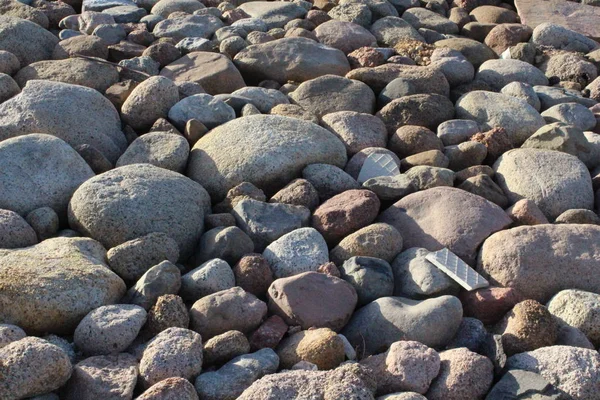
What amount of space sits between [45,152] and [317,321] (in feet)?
6.38

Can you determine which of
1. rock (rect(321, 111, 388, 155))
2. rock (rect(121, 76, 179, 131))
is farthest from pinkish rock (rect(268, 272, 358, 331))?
rock (rect(121, 76, 179, 131))

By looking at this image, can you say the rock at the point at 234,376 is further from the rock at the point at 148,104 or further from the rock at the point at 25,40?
the rock at the point at 25,40

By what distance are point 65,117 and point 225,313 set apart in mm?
2214

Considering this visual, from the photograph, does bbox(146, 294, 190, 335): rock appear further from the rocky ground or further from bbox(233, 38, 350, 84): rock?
bbox(233, 38, 350, 84): rock

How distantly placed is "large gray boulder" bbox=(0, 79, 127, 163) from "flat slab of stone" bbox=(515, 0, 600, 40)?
4.45 m

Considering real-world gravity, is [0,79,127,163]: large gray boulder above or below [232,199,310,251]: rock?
above

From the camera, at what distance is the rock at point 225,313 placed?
11.5 feet

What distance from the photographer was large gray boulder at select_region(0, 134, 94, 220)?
436 cm

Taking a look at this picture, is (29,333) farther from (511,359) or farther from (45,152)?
(511,359)

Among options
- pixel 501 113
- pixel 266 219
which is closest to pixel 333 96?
pixel 501 113

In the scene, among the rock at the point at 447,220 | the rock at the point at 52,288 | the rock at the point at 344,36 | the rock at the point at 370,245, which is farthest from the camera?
the rock at the point at 344,36

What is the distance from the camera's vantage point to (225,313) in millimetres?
3529

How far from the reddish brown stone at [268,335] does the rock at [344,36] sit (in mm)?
3877

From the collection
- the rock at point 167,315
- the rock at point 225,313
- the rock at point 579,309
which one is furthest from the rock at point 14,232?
the rock at point 579,309
